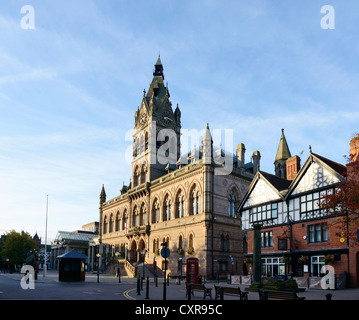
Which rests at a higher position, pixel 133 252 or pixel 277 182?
pixel 277 182

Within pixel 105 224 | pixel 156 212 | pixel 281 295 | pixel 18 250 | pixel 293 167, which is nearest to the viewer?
pixel 281 295

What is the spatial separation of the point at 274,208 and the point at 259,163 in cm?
2003

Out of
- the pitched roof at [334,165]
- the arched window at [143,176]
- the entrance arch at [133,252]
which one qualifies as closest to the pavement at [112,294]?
the pitched roof at [334,165]

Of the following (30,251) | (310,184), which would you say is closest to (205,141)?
(310,184)

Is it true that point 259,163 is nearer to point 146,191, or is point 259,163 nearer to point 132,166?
point 146,191

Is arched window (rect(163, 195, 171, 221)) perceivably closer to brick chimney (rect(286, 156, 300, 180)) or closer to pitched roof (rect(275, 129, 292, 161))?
brick chimney (rect(286, 156, 300, 180))

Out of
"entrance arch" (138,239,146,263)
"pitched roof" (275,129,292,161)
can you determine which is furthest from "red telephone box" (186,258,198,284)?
"pitched roof" (275,129,292,161)

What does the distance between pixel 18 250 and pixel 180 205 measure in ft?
134

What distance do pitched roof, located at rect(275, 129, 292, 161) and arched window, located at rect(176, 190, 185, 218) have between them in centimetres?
2141

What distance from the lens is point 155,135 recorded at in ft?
208

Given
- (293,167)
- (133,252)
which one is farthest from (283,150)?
(133,252)

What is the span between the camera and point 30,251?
75.2 meters

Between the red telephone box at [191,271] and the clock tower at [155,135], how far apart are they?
89.1ft

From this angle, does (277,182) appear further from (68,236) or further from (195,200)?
(68,236)
